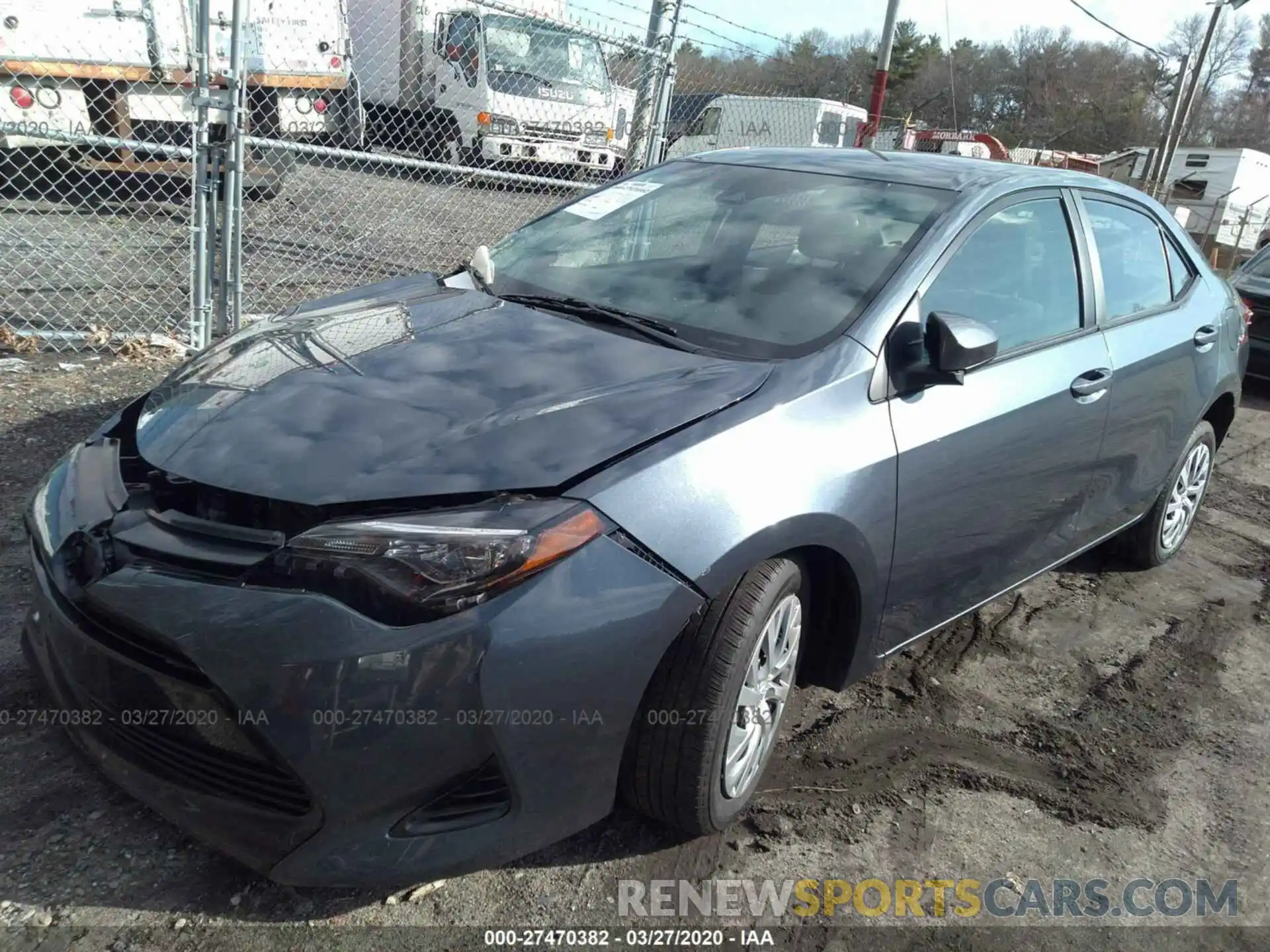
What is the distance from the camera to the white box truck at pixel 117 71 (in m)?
9.09

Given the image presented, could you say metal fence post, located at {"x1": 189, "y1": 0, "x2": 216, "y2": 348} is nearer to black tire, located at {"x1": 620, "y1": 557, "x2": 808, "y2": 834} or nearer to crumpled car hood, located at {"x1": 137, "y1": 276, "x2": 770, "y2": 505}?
crumpled car hood, located at {"x1": 137, "y1": 276, "x2": 770, "y2": 505}

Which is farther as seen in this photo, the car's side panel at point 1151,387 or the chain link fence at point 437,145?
the chain link fence at point 437,145

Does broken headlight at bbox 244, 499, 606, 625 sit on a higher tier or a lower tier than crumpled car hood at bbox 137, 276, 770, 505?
lower

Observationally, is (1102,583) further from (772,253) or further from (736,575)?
(736,575)

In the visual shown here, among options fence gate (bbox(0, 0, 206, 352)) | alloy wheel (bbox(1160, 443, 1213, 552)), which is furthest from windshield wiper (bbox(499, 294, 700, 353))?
fence gate (bbox(0, 0, 206, 352))

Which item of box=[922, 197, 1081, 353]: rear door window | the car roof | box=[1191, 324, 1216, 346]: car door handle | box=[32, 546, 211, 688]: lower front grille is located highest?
the car roof

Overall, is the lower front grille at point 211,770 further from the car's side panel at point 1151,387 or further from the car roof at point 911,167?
the car's side panel at point 1151,387

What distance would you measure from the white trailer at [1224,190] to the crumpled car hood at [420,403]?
2734cm

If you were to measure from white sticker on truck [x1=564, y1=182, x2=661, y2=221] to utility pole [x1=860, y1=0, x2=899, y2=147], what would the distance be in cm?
877

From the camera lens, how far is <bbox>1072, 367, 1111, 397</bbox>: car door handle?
3.22 meters

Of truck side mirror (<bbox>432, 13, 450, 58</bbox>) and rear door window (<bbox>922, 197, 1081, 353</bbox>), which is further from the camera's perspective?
truck side mirror (<bbox>432, 13, 450, 58</bbox>)

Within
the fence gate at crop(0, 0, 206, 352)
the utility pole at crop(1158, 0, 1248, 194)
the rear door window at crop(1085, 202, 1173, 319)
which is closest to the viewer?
the rear door window at crop(1085, 202, 1173, 319)

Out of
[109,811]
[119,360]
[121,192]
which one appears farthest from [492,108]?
[109,811]

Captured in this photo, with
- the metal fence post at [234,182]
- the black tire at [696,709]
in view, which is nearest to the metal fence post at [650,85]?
the metal fence post at [234,182]
